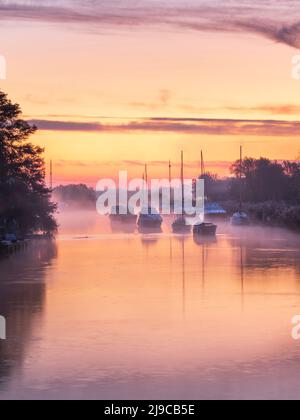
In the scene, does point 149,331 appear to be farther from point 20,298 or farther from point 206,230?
point 206,230

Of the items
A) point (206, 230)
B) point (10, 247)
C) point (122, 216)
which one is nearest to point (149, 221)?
point (206, 230)

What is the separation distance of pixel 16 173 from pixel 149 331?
170ft

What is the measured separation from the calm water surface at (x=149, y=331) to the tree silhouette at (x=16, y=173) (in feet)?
60.5

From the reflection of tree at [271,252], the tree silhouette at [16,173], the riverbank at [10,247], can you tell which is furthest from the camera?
the tree silhouette at [16,173]

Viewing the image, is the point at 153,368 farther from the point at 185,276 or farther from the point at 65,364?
the point at 185,276

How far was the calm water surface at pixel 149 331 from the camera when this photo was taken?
70.6 feet

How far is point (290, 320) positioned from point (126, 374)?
Answer: 10.6 metres

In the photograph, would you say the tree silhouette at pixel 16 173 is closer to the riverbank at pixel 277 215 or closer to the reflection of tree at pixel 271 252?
the reflection of tree at pixel 271 252

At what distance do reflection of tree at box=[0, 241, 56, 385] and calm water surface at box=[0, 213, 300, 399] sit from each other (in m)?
0.05

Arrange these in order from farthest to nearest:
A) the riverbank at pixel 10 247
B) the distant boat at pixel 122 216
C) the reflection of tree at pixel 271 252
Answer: the distant boat at pixel 122 216
the riverbank at pixel 10 247
the reflection of tree at pixel 271 252
